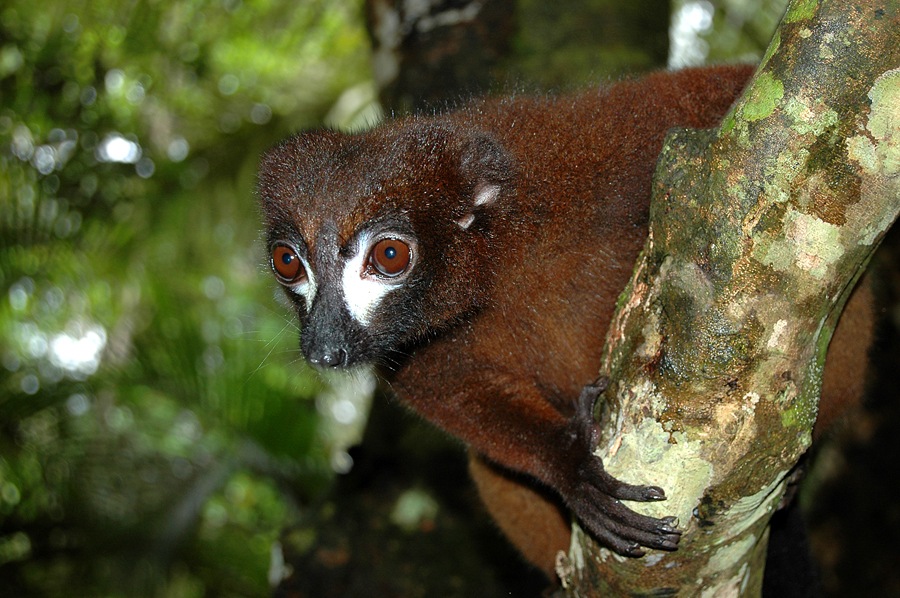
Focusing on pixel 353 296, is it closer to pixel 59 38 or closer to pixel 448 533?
pixel 448 533

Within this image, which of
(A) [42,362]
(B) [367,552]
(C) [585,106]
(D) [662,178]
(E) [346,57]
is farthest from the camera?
(E) [346,57]

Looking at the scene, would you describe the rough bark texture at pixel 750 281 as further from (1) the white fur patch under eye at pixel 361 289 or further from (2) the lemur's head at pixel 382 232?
(1) the white fur patch under eye at pixel 361 289

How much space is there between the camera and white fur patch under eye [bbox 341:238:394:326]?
2.67 metres

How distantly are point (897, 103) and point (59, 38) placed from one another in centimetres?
545

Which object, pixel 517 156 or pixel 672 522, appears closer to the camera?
pixel 672 522

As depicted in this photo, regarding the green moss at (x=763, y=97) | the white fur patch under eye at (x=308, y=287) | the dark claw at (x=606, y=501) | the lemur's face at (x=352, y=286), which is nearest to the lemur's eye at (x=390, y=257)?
the lemur's face at (x=352, y=286)

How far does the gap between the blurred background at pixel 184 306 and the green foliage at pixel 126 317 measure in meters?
0.02

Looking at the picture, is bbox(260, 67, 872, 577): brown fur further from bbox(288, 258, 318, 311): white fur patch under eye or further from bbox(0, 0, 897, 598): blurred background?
bbox(0, 0, 897, 598): blurred background

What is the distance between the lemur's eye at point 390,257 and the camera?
2.63 metres

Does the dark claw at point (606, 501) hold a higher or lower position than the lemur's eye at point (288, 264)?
lower

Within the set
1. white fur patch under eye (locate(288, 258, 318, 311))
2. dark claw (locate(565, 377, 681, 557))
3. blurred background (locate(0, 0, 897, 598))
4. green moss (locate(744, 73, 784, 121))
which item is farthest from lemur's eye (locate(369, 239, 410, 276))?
blurred background (locate(0, 0, 897, 598))

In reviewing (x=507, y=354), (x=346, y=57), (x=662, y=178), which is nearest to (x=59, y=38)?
(x=346, y=57)

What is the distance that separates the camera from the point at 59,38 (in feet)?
17.1

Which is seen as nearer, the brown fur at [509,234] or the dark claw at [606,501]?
the dark claw at [606,501]
